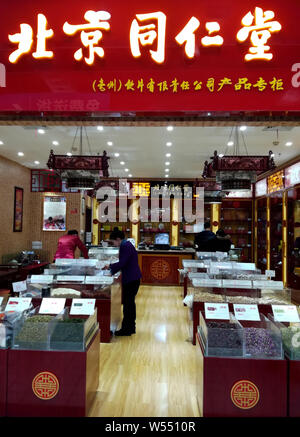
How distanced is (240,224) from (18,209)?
25.5 ft

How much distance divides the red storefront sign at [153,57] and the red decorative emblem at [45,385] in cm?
213

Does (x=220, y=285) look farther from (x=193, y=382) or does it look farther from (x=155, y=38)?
(x=155, y=38)

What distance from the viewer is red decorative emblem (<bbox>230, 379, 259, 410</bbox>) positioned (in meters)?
2.43

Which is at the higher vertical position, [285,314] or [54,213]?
[54,213]

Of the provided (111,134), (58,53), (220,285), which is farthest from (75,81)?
(111,134)

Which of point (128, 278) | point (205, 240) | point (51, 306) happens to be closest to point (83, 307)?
point (51, 306)

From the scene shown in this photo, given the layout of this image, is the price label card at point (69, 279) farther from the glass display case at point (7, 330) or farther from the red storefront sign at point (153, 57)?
the red storefront sign at point (153, 57)

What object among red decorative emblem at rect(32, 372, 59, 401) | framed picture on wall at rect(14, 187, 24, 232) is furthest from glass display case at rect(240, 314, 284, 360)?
framed picture on wall at rect(14, 187, 24, 232)

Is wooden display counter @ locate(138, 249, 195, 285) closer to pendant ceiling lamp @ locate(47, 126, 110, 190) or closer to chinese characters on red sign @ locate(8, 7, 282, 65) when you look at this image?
pendant ceiling lamp @ locate(47, 126, 110, 190)

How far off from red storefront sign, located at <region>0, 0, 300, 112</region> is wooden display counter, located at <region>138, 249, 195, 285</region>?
267 inches

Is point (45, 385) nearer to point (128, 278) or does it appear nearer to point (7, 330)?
point (7, 330)

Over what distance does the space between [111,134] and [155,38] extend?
4.23m

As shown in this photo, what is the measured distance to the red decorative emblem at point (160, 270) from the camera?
30.6 ft

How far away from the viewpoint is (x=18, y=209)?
998 cm
